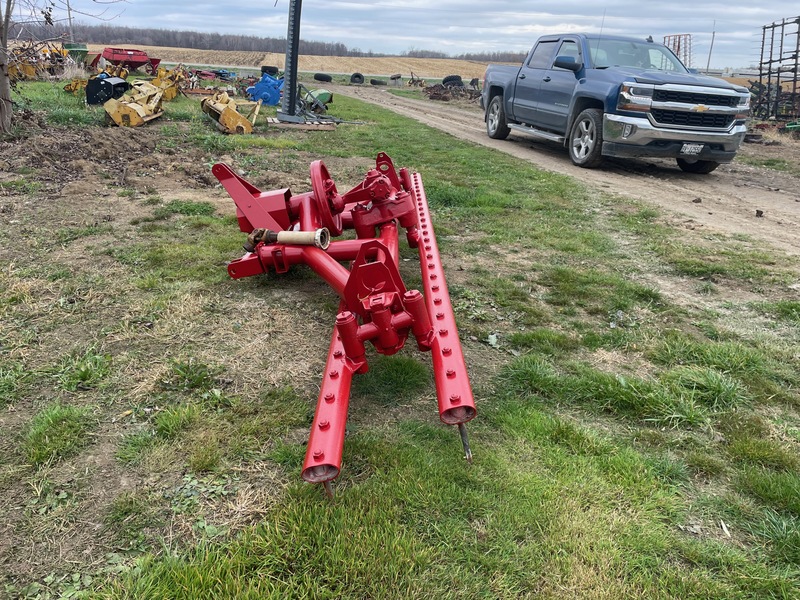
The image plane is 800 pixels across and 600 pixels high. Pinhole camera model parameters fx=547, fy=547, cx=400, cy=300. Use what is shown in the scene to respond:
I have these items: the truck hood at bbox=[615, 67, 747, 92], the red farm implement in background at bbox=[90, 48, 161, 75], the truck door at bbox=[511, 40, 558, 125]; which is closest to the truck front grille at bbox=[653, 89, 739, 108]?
the truck hood at bbox=[615, 67, 747, 92]

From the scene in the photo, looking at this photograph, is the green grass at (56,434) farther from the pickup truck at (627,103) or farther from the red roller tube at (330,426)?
the pickup truck at (627,103)

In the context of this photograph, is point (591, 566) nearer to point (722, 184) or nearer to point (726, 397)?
point (726, 397)

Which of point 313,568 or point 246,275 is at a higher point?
point 246,275

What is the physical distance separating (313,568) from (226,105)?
12.1 m

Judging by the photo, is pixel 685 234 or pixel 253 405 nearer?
pixel 253 405

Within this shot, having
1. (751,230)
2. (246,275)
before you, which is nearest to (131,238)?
(246,275)

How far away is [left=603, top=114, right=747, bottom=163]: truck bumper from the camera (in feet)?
27.1

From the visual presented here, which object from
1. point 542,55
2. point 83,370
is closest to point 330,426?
point 83,370

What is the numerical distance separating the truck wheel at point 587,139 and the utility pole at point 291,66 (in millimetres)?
6999

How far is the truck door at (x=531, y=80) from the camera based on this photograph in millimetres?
10734

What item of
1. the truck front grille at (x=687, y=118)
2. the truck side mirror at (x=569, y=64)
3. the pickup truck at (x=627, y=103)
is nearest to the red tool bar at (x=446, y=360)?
the pickup truck at (x=627, y=103)

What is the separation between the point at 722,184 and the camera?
872 centimetres

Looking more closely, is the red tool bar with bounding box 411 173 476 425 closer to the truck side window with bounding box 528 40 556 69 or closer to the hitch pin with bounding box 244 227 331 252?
the hitch pin with bounding box 244 227 331 252

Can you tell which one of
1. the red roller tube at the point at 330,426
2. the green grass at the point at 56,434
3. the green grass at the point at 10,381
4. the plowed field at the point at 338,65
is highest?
the plowed field at the point at 338,65
